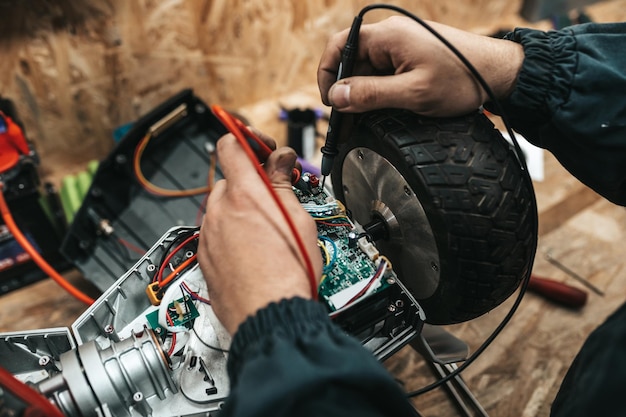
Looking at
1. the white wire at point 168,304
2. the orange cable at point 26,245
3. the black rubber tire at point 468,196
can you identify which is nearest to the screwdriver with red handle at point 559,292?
the black rubber tire at point 468,196

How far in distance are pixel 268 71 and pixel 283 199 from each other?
154 centimetres

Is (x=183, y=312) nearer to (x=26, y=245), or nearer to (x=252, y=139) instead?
(x=252, y=139)

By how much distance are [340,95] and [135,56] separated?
1245mm

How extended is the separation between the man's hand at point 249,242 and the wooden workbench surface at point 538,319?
2.30ft

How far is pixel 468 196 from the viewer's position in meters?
A: 0.75

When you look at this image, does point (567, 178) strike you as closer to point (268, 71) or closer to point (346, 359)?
point (268, 71)

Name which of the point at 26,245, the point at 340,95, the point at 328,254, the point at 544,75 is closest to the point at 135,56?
the point at 26,245

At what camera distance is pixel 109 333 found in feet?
2.75

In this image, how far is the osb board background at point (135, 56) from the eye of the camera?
1561 millimetres

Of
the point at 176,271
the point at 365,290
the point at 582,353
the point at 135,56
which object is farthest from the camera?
the point at 135,56

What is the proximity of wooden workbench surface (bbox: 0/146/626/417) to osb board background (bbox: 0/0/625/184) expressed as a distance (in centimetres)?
63

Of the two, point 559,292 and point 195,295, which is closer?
point 195,295

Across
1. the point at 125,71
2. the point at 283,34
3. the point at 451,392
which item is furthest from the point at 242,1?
the point at 451,392

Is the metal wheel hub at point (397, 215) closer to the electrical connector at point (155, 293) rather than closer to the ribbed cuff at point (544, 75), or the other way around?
the ribbed cuff at point (544, 75)
